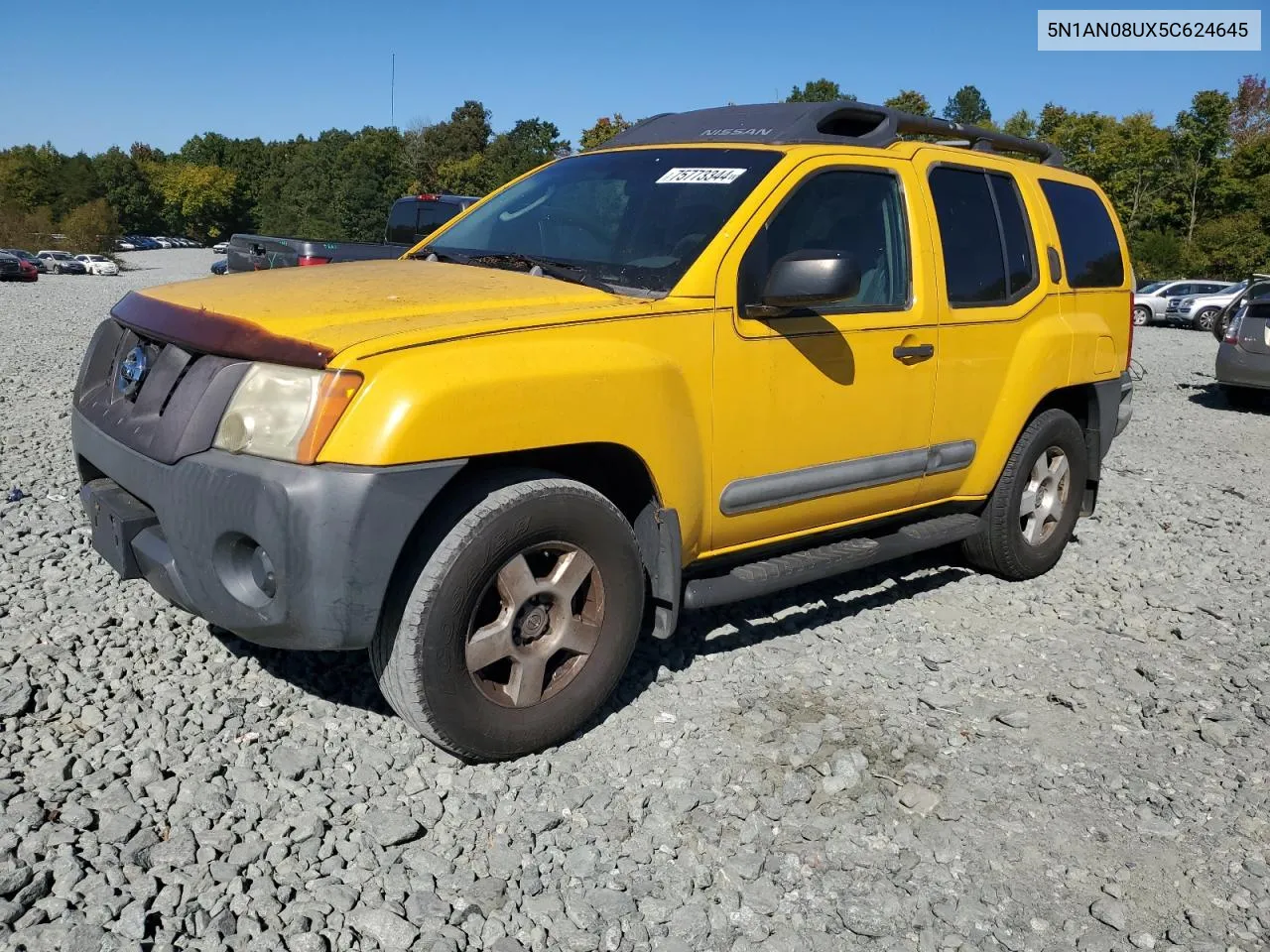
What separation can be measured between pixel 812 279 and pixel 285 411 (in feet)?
5.60

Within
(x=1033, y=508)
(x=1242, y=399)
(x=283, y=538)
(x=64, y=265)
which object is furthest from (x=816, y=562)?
(x=64, y=265)

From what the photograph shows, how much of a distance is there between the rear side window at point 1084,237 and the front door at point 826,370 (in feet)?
4.24

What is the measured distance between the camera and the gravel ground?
8.46ft

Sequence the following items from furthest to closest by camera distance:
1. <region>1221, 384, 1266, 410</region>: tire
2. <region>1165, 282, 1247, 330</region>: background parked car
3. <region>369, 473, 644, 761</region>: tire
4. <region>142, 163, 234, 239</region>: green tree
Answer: <region>142, 163, 234, 239</region>: green tree → <region>1165, 282, 1247, 330</region>: background parked car → <region>1221, 384, 1266, 410</region>: tire → <region>369, 473, 644, 761</region>: tire

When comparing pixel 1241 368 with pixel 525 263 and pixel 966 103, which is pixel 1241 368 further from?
pixel 966 103

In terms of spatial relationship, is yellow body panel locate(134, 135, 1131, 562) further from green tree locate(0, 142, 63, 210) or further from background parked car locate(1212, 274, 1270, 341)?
green tree locate(0, 142, 63, 210)

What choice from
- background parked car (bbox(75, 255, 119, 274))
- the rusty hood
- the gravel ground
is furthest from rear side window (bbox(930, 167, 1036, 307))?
background parked car (bbox(75, 255, 119, 274))

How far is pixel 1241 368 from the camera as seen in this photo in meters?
11.3

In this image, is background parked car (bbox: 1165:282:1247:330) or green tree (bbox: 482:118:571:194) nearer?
background parked car (bbox: 1165:282:1247:330)

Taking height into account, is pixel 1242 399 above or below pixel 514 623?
below

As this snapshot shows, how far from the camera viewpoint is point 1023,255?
483 cm

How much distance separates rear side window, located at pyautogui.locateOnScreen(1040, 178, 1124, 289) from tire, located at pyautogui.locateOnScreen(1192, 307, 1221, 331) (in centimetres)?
2371

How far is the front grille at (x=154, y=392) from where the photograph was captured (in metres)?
2.88

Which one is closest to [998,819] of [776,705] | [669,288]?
[776,705]
